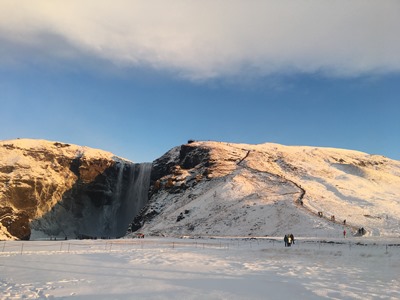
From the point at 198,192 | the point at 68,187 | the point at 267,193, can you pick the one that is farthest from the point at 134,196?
the point at 267,193

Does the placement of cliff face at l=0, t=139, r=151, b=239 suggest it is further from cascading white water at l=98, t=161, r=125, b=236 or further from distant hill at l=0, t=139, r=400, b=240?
distant hill at l=0, t=139, r=400, b=240

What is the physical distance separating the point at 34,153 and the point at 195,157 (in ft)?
145

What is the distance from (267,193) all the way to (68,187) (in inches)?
2233

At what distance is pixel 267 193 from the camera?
234 feet

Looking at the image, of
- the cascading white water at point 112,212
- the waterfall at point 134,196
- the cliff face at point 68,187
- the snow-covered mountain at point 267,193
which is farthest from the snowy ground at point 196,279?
the waterfall at point 134,196

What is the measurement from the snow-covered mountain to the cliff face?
12583mm

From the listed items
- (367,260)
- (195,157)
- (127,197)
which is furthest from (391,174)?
(367,260)

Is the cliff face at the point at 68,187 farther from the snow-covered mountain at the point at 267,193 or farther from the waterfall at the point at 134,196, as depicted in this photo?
the snow-covered mountain at the point at 267,193

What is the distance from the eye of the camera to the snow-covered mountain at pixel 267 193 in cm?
5712

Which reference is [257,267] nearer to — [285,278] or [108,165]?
[285,278]

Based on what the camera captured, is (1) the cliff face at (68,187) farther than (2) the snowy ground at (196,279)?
Yes

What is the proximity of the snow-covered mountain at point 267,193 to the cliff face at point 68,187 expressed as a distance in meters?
12.6

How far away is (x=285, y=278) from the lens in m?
16.4

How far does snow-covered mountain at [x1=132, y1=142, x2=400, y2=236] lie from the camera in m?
57.1
